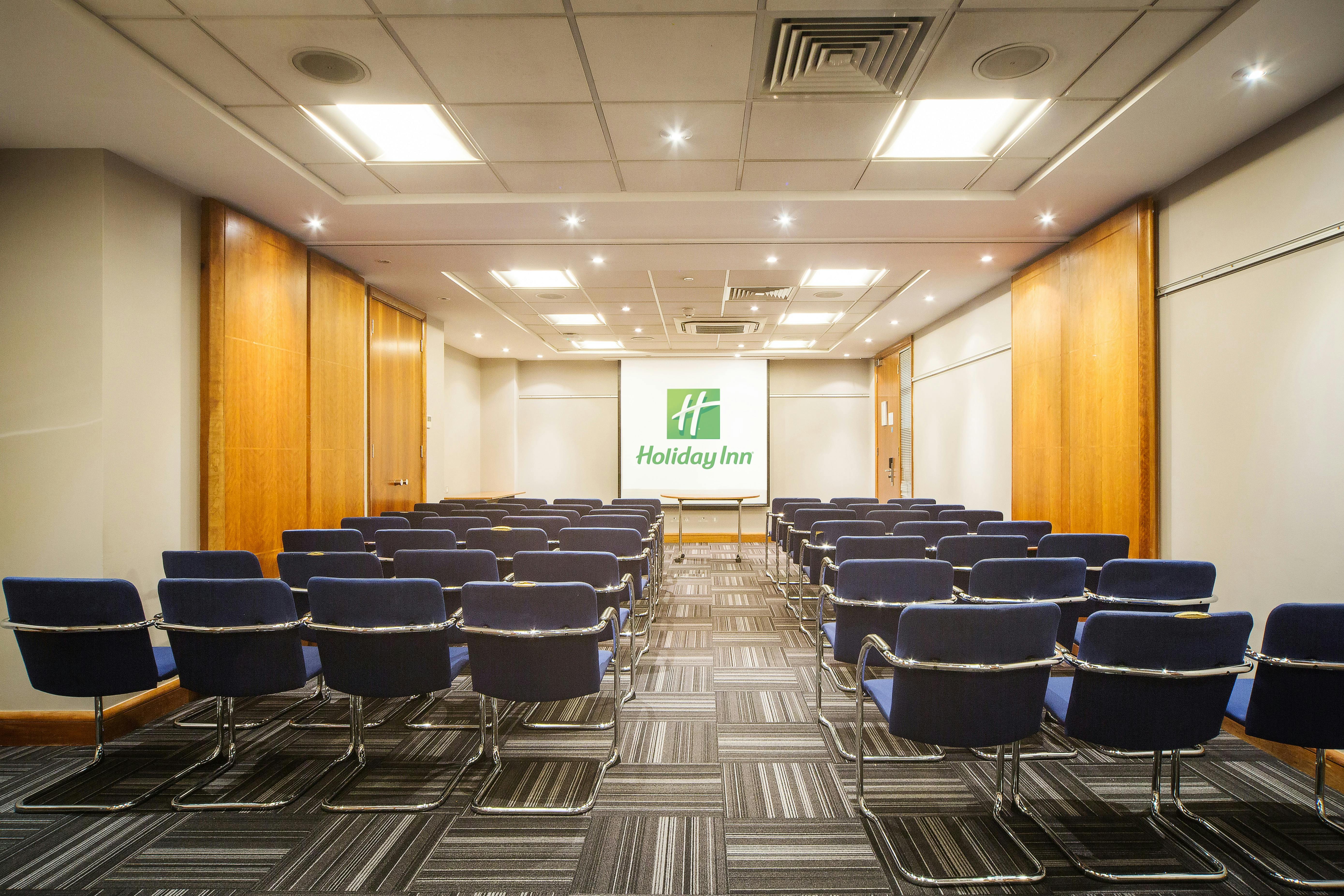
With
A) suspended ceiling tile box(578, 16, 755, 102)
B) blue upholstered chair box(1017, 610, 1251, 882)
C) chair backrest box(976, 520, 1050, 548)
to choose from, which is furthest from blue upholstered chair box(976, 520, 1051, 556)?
suspended ceiling tile box(578, 16, 755, 102)

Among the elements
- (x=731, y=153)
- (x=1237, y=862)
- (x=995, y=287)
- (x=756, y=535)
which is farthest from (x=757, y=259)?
(x=756, y=535)

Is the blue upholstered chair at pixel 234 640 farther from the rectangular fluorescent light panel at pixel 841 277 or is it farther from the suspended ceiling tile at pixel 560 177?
the rectangular fluorescent light panel at pixel 841 277

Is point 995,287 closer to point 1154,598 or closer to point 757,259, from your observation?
point 757,259

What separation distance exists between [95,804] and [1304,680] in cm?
475

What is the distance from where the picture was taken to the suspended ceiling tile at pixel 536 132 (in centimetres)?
352

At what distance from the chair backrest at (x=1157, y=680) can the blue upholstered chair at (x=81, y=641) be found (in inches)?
148

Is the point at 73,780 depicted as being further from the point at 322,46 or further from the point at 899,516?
the point at 899,516

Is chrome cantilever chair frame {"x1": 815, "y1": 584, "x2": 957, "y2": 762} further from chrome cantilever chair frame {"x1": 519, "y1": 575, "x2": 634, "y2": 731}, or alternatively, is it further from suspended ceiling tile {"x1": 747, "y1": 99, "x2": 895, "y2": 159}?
suspended ceiling tile {"x1": 747, "y1": 99, "x2": 895, "y2": 159}

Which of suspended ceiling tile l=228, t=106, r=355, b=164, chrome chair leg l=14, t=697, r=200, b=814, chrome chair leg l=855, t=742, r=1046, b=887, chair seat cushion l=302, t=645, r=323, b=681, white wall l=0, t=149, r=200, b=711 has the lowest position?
chrome chair leg l=14, t=697, r=200, b=814

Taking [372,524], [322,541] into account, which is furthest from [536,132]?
[372,524]

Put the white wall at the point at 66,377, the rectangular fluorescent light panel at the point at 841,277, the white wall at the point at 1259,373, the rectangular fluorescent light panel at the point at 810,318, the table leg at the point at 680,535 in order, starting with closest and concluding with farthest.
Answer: the white wall at the point at 1259,373, the white wall at the point at 66,377, the rectangular fluorescent light panel at the point at 841,277, the rectangular fluorescent light panel at the point at 810,318, the table leg at the point at 680,535

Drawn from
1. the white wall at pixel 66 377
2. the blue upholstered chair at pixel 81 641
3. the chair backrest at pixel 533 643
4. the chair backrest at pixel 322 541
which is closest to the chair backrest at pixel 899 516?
the chair backrest at pixel 533 643

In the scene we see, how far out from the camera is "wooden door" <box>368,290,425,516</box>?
6754mm

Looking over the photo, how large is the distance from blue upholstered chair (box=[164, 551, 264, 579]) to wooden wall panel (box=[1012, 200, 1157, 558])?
574cm
